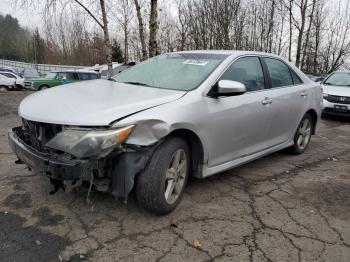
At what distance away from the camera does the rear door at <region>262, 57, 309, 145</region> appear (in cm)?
455

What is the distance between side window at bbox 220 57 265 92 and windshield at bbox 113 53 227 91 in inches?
6.8

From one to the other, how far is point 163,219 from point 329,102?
8.07m

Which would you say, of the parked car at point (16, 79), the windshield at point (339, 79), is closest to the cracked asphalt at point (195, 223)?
the windshield at point (339, 79)

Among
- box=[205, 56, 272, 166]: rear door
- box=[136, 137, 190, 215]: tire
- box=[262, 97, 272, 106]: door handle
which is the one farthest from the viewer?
box=[262, 97, 272, 106]: door handle

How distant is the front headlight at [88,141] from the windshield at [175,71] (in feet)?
3.44

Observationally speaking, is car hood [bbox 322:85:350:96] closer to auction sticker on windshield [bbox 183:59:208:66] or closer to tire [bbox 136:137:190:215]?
auction sticker on windshield [bbox 183:59:208:66]

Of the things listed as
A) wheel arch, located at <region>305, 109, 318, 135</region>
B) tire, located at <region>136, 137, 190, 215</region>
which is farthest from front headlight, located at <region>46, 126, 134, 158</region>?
wheel arch, located at <region>305, 109, 318, 135</region>

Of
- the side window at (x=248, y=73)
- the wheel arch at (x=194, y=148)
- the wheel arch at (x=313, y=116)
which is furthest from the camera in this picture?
the wheel arch at (x=313, y=116)

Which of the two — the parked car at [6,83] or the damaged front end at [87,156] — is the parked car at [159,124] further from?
the parked car at [6,83]

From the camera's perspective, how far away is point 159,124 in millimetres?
2971

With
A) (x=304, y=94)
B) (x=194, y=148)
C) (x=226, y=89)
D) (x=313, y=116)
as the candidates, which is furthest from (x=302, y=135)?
(x=194, y=148)

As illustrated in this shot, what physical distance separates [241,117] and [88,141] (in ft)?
5.99

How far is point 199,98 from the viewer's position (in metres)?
3.42

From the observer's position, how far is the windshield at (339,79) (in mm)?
10471
